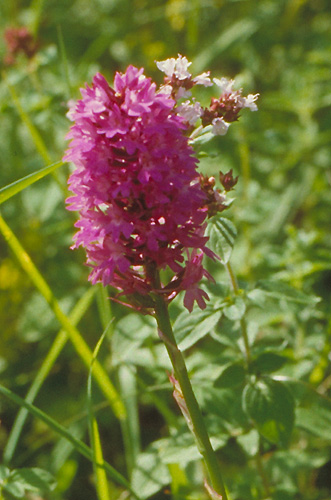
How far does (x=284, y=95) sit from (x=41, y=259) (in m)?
1.47

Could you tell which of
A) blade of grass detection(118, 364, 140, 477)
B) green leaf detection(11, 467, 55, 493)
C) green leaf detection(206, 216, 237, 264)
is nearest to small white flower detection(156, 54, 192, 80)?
green leaf detection(206, 216, 237, 264)

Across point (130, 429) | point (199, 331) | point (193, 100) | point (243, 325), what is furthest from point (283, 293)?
point (130, 429)

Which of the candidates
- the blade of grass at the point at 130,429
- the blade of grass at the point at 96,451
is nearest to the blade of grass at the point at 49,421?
the blade of grass at the point at 96,451

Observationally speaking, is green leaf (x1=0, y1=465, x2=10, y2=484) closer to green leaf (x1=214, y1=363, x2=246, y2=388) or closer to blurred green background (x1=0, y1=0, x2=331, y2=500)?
blurred green background (x1=0, y1=0, x2=331, y2=500)

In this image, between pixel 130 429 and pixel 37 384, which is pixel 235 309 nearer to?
pixel 37 384

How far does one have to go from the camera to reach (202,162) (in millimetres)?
3070

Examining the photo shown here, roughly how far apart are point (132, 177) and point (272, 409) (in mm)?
737

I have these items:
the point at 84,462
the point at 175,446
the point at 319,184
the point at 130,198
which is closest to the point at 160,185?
the point at 130,198

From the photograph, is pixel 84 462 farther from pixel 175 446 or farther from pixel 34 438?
pixel 175 446

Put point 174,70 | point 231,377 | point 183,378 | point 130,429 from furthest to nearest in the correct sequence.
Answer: point 130,429
point 231,377
point 174,70
point 183,378

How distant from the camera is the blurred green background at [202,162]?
2.27 metres

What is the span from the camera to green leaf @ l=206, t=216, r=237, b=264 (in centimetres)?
138

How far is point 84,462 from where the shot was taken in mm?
2338

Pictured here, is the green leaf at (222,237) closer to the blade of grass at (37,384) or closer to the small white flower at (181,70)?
the small white flower at (181,70)
